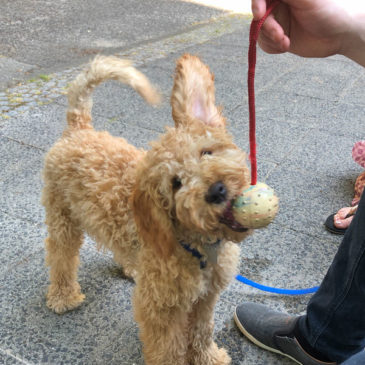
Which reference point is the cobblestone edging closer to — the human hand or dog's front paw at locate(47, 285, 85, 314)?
dog's front paw at locate(47, 285, 85, 314)

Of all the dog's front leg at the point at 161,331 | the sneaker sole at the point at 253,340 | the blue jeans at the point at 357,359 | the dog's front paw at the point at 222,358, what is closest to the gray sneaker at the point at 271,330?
the sneaker sole at the point at 253,340

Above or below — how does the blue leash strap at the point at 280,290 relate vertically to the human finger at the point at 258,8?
below

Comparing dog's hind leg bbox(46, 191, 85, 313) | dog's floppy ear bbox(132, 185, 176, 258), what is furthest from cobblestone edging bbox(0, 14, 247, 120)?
dog's floppy ear bbox(132, 185, 176, 258)

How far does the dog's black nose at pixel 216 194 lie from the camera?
1762mm

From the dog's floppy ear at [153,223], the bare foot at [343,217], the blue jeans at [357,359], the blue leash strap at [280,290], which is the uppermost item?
the dog's floppy ear at [153,223]

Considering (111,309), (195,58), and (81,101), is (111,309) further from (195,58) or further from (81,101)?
(195,58)

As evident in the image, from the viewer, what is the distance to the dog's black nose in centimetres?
176

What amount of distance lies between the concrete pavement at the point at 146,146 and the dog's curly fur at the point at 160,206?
0.26 m

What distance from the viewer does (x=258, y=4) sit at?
1586 mm

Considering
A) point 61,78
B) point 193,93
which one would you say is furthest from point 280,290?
point 61,78

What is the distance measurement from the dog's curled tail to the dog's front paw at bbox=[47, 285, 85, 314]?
45.0 inches

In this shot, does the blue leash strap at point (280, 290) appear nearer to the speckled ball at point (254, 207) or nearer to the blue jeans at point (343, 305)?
the blue jeans at point (343, 305)

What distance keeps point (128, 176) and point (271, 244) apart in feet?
5.03

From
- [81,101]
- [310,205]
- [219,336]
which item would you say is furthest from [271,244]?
[81,101]
